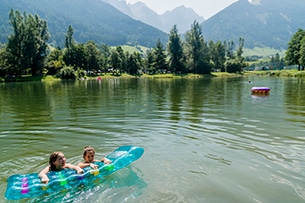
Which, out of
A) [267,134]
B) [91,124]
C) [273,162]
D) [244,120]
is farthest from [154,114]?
[273,162]

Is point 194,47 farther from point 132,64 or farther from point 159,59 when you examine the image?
point 132,64

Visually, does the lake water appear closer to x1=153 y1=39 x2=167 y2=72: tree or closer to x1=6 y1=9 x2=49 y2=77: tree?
x1=6 y1=9 x2=49 y2=77: tree

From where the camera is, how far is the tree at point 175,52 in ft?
405

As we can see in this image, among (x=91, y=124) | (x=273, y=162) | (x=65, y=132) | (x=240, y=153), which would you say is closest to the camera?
(x=273, y=162)

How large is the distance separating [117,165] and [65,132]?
25.7ft

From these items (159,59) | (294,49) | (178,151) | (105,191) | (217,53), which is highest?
(217,53)

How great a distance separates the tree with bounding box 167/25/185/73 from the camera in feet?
405

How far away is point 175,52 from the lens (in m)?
124

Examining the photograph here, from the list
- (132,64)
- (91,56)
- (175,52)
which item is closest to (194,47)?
(175,52)

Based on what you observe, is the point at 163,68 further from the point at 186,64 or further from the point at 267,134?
the point at 267,134

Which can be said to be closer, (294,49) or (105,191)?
(105,191)

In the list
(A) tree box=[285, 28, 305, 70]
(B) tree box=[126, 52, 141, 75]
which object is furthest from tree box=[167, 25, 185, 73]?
(A) tree box=[285, 28, 305, 70]

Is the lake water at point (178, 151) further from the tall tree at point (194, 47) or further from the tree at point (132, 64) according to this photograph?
the tree at point (132, 64)

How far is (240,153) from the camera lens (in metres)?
11.9
